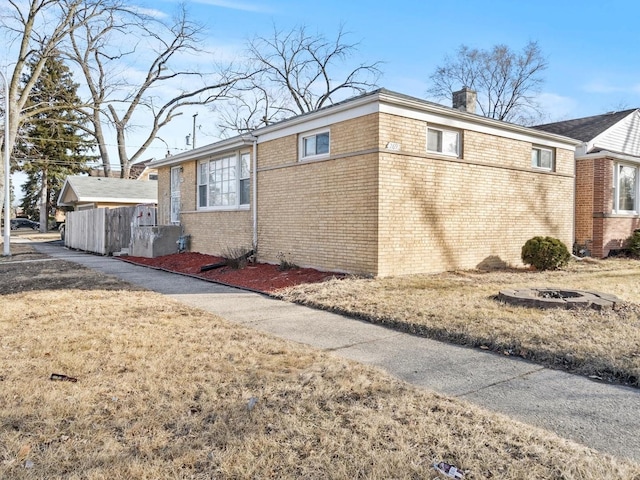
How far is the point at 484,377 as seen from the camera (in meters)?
4.12

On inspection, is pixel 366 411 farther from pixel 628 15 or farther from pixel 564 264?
pixel 628 15

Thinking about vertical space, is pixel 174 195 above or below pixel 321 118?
below

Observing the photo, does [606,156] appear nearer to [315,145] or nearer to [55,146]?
[315,145]

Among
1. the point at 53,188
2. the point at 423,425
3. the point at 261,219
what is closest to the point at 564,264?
the point at 261,219

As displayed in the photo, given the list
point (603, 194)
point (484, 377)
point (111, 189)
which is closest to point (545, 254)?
point (603, 194)

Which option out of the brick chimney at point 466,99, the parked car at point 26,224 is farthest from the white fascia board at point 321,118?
the parked car at point 26,224

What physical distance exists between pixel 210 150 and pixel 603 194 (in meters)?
12.6

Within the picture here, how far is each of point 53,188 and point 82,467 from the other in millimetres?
51964

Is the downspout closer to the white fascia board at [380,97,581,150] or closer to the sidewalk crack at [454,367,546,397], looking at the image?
the white fascia board at [380,97,581,150]

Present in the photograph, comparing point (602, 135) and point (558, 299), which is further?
point (602, 135)

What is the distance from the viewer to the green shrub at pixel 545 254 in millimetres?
11281

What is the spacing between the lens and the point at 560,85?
32.8 meters

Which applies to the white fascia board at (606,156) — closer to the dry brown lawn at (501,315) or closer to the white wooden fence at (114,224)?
the dry brown lawn at (501,315)

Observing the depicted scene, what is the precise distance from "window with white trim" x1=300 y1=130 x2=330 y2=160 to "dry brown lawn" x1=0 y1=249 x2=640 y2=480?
20.8 ft
